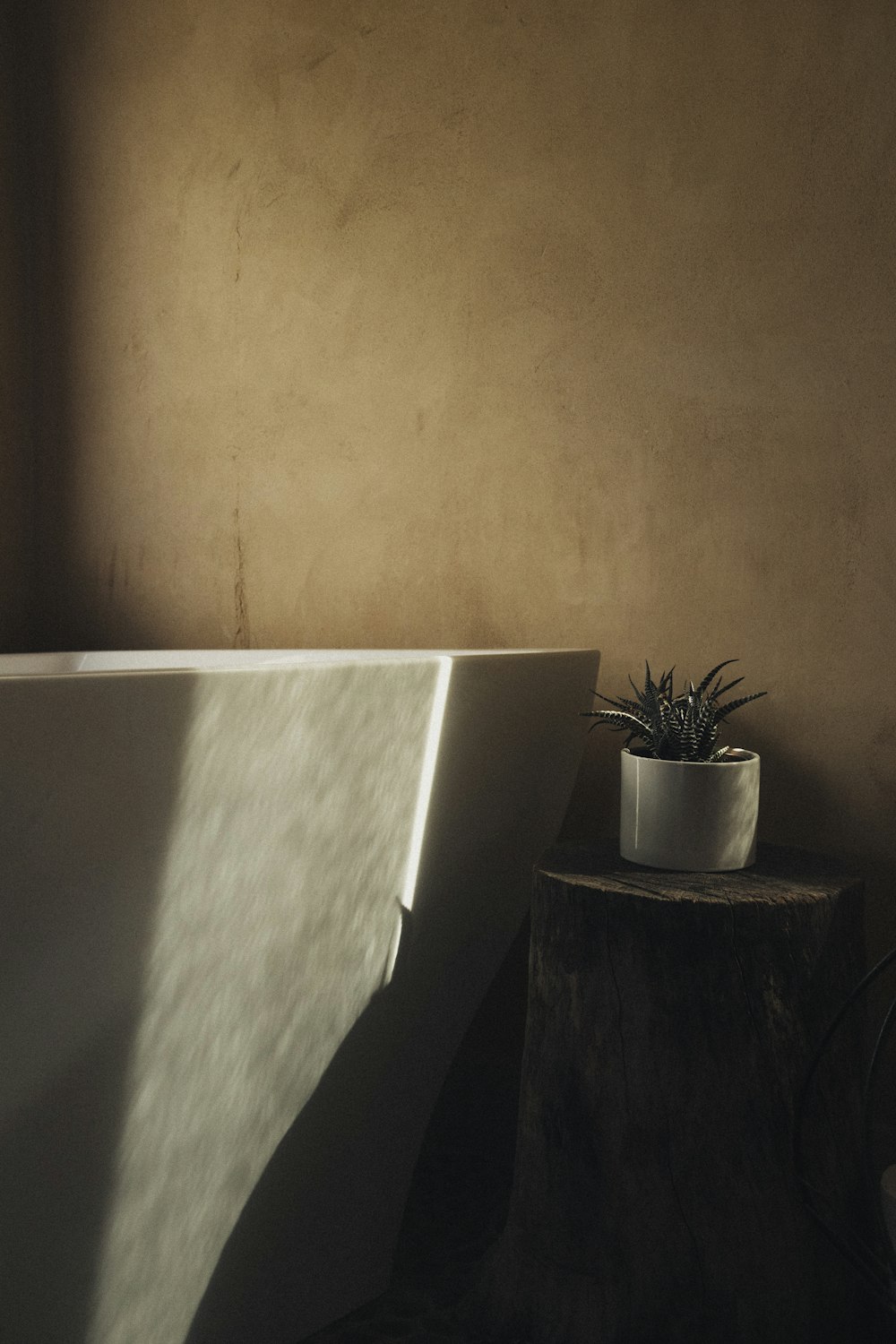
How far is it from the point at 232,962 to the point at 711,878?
49 cm

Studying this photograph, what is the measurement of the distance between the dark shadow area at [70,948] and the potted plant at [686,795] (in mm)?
520

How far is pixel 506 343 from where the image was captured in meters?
1.55

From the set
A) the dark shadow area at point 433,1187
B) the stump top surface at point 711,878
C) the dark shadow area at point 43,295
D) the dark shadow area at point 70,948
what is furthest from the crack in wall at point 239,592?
the dark shadow area at point 70,948

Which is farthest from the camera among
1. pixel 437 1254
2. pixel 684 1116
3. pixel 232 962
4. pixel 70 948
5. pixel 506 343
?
pixel 506 343

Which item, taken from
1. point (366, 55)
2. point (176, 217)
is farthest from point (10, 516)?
point (366, 55)

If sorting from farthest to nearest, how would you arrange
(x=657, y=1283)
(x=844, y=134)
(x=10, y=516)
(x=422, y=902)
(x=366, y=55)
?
(x=10, y=516) < (x=366, y=55) < (x=844, y=134) < (x=422, y=902) < (x=657, y=1283)

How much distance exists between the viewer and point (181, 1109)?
0.89 metres

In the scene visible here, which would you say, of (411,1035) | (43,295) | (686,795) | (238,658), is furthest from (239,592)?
(686,795)

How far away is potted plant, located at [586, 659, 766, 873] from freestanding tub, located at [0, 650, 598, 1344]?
0.16m

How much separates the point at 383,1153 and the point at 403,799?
1.44ft

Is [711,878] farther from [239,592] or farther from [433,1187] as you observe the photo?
[239,592]

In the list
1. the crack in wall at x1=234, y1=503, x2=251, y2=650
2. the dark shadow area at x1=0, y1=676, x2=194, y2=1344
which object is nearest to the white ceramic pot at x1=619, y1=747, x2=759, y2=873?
the dark shadow area at x1=0, y1=676, x2=194, y2=1344

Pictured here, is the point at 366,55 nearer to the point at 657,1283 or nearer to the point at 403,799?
the point at 403,799

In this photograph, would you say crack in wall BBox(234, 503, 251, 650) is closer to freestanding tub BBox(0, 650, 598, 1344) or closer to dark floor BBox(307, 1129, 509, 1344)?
freestanding tub BBox(0, 650, 598, 1344)
